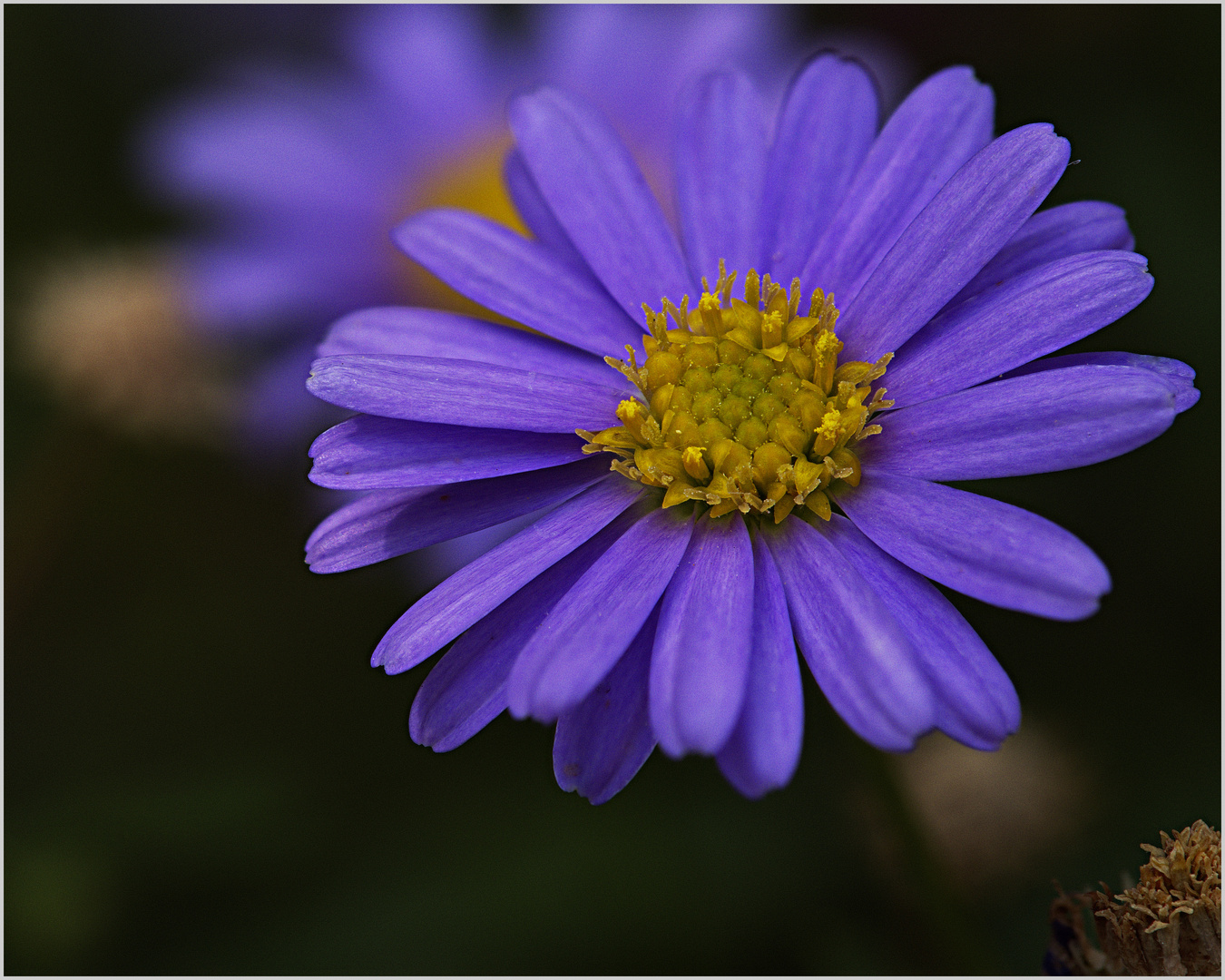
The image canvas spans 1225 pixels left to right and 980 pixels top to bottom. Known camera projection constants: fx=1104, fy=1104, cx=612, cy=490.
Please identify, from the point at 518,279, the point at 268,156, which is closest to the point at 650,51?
the point at 268,156

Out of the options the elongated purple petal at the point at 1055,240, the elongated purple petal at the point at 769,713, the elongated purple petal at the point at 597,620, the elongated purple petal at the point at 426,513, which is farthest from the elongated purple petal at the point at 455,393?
the elongated purple petal at the point at 1055,240

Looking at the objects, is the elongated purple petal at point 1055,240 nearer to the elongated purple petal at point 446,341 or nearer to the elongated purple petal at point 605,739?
the elongated purple petal at point 446,341

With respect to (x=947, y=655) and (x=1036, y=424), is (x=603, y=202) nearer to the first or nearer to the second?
(x=1036, y=424)

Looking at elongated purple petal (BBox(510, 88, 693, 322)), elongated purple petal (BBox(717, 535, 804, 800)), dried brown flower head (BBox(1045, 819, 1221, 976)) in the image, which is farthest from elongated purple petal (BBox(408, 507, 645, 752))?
dried brown flower head (BBox(1045, 819, 1221, 976))

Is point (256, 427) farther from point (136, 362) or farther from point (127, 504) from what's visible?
point (127, 504)

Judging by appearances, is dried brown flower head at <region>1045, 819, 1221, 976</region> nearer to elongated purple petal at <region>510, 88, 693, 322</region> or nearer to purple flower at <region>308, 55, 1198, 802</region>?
Answer: purple flower at <region>308, 55, 1198, 802</region>

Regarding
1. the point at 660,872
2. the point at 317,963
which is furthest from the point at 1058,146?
the point at 317,963
